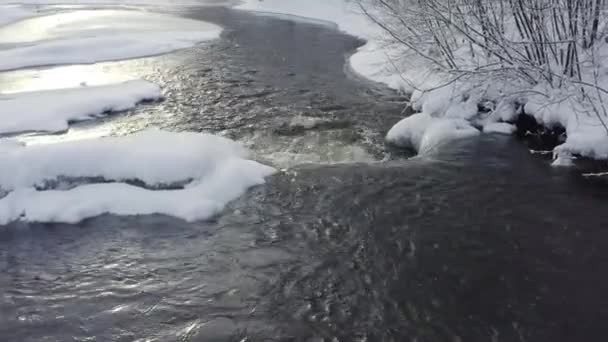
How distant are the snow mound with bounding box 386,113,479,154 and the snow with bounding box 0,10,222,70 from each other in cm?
1159

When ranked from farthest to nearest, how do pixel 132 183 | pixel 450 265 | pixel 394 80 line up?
pixel 394 80 < pixel 132 183 < pixel 450 265

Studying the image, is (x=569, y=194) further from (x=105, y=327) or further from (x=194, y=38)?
(x=194, y=38)

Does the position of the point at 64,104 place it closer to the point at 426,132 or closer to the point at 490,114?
the point at 426,132

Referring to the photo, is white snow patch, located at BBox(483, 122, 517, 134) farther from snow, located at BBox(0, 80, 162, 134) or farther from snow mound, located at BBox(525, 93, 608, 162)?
snow, located at BBox(0, 80, 162, 134)

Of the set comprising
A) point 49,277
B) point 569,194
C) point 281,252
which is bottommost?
point 49,277

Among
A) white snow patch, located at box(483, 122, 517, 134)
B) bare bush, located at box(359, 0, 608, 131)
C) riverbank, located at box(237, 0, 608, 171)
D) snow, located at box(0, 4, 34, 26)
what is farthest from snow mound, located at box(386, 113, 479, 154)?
snow, located at box(0, 4, 34, 26)

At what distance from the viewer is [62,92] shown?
507 inches

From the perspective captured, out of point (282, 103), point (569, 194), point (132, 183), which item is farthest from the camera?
point (282, 103)

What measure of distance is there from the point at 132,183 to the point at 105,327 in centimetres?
331

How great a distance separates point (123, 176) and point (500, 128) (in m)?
7.02

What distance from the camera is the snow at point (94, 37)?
17.9m

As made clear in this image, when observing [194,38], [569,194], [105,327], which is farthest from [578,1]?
[194,38]

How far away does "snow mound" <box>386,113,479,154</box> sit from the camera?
31.6ft

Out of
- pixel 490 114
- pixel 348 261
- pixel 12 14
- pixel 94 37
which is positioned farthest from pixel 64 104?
pixel 12 14
